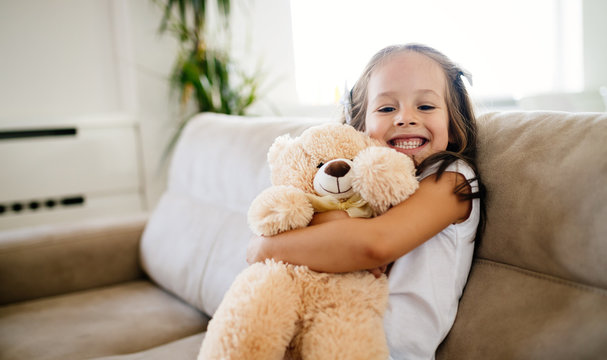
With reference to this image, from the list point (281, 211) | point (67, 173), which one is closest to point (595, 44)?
point (281, 211)

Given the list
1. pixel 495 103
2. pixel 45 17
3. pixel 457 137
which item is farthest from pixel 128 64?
pixel 457 137

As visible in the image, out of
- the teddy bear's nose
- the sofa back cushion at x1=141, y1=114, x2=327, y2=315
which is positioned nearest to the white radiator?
the sofa back cushion at x1=141, y1=114, x2=327, y2=315

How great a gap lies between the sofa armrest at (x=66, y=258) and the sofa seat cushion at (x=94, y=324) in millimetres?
51

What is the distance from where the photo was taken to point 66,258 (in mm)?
1739

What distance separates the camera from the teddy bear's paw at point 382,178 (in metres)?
0.83

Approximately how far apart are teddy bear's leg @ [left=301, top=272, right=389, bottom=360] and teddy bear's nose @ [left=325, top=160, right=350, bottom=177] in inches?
7.2

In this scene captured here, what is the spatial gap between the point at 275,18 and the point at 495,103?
1.60 meters

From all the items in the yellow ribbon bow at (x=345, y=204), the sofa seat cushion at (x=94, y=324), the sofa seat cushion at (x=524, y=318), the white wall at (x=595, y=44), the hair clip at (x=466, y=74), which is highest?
the white wall at (x=595, y=44)

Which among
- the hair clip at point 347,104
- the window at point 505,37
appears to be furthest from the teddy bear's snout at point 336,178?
the window at point 505,37

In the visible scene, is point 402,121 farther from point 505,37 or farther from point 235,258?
point 505,37

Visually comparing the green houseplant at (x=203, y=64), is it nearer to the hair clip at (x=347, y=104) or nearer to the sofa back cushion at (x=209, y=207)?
the sofa back cushion at (x=209, y=207)

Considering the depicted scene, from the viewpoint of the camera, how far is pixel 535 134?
91 cm

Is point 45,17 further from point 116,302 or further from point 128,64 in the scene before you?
point 116,302

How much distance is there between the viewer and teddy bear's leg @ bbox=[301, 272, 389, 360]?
30.5 inches
